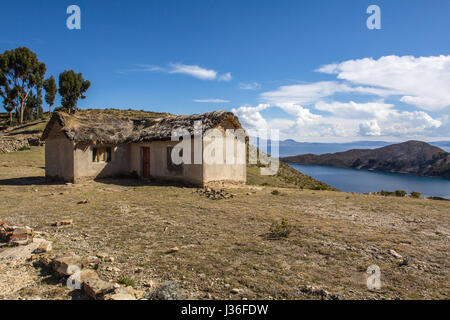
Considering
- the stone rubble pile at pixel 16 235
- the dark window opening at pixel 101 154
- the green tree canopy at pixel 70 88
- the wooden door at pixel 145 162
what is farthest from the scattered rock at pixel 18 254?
the green tree canopy at pixel 70 88

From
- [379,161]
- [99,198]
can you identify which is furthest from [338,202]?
[379,161]

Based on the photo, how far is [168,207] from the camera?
29.9 feet

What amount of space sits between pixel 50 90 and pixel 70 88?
8.31 metres

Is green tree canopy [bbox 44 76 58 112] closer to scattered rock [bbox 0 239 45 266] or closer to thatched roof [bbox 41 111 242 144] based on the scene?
thatched roof [bbox 41 111 242 144]

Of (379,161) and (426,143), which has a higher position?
(426,143)

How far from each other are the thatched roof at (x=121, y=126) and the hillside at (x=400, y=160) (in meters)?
26.7

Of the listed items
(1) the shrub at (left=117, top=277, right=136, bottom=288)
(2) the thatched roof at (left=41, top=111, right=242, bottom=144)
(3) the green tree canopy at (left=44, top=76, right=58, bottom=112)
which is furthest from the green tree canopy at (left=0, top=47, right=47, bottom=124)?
(1) the shrub at (left=117, top=277, right=136, bottom=288)

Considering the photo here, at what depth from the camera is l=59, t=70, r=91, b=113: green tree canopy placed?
39.8 meters

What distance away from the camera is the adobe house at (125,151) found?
14180 mm

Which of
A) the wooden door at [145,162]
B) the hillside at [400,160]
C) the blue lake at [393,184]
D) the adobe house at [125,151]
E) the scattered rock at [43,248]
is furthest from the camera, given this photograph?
the hillside at [400,160]

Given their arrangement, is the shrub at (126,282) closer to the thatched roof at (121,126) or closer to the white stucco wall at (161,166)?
the white stucco wall at (161,166)

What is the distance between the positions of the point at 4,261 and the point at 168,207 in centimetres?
477
